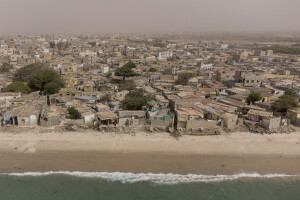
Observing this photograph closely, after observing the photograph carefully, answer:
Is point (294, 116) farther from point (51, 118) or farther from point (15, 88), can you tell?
point (15, 88)

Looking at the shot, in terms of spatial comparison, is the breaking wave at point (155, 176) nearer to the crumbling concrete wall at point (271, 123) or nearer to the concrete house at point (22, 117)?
the crumbling concrete wall at point (271, 123)

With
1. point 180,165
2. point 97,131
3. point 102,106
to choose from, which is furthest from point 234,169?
point 102,106

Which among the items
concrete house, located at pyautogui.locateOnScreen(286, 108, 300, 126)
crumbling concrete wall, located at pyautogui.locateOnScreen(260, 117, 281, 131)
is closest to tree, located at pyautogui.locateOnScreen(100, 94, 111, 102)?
crumbling concrete wall, located at pyautogui.locateOnScreen(260, 117, 281, 131)

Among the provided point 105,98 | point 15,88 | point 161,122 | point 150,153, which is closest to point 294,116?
point 161,122

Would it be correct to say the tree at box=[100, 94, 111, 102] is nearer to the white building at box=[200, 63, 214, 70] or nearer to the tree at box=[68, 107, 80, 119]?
the tree at box=[68, 107, 80, 119]

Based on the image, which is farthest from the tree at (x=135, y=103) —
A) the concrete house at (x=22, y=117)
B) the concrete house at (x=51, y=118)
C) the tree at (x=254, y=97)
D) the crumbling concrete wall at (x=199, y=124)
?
the tree at (x=254, y=97)

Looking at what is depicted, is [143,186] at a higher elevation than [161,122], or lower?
lower
